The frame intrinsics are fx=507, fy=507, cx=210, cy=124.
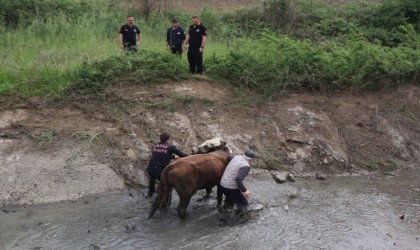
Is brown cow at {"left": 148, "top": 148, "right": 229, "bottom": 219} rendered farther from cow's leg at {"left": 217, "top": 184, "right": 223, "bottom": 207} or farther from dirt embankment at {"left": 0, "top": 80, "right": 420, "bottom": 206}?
dirt embankment at {"left": 0, "top": 80, "right": 420, "bottom": 206}


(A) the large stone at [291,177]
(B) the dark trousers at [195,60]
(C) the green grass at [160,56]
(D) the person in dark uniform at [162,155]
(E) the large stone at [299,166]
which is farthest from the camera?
(B) the dark trousers at [195,60]

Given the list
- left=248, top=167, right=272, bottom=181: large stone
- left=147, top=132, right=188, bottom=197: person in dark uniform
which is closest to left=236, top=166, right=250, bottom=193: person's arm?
left=147, top=132, right=188, bottom=197: person in dark uniform

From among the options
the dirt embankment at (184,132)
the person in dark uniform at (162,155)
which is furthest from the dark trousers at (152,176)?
the dirt embankment at (184,132)

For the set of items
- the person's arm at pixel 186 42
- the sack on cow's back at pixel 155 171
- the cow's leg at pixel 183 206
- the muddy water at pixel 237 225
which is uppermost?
the person's arm at pixel 186 42

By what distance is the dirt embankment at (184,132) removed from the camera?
12.7 meters

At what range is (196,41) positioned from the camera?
15.5 m

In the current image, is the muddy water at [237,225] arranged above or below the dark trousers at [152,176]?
below

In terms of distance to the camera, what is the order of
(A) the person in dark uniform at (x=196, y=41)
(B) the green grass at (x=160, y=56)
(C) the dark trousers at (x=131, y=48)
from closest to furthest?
(B) the green grass at (x=160, y=56) → (A) the person in dark uniform at (x=196, y=41) → (C) the dark trousers at (x=131, y=48)

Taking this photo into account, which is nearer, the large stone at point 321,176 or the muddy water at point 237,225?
the muddy water at point 237,225

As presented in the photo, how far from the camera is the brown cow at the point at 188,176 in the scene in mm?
10797

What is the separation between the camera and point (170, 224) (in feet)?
35.9

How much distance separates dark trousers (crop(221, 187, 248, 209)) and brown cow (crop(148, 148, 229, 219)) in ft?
1.21

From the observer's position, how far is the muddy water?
33.1 feet

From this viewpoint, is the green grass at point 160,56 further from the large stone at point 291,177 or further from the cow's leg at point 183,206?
the cow's leg at point 183,206
